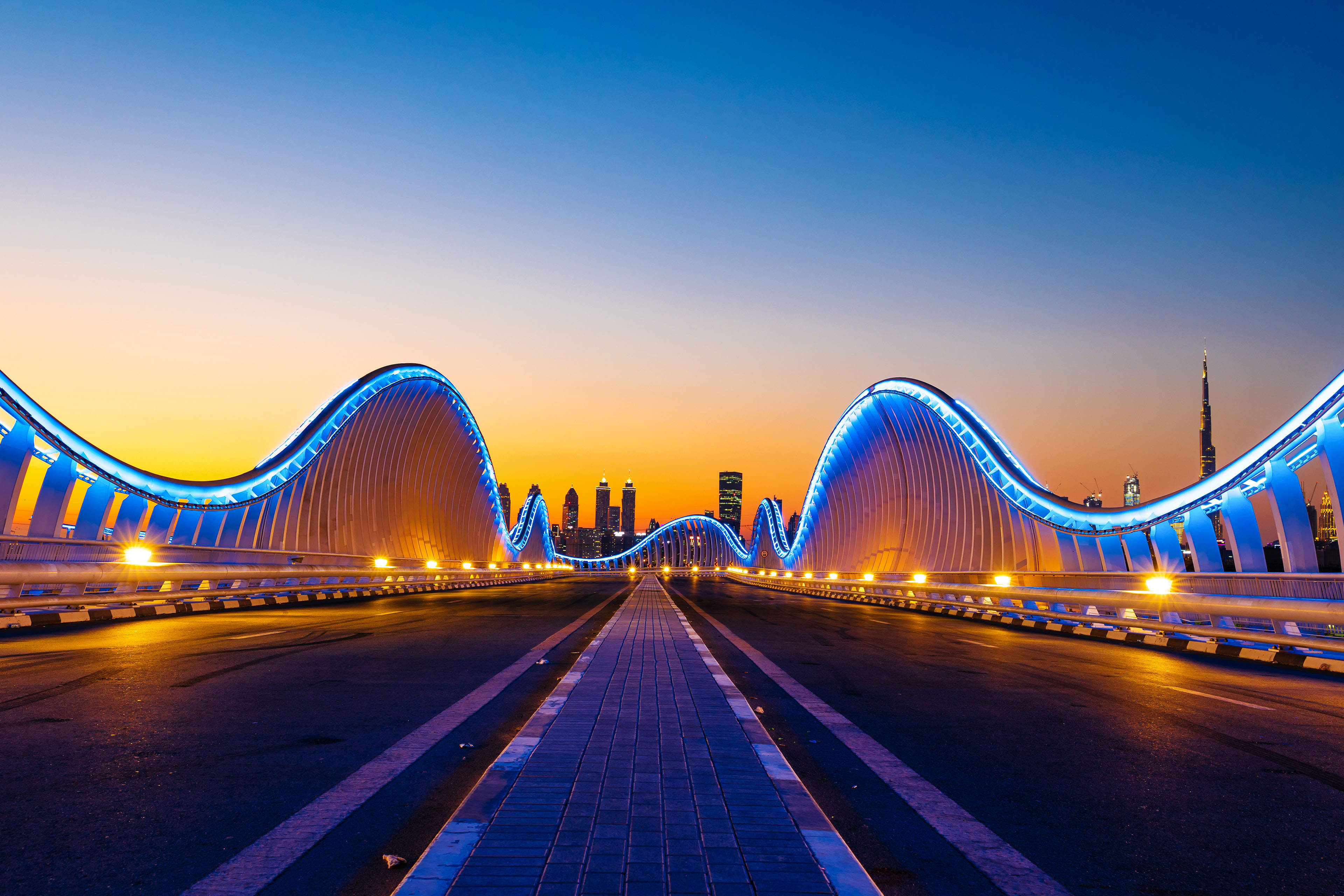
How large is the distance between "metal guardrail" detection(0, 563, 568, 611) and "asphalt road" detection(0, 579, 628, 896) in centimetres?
129

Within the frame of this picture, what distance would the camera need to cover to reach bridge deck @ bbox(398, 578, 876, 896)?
3477 mm

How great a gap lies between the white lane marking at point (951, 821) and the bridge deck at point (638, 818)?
597 mm

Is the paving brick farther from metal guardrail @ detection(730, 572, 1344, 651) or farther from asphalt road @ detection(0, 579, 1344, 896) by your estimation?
metal guardrail @ detection(730, 572, 1344, 651)

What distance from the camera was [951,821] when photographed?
15.3 ft

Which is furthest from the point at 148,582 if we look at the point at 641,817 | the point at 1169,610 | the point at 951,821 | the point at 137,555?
the point at 1169,610

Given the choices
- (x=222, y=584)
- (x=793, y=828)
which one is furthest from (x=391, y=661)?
(x=222, y=584)

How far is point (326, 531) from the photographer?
44.6m

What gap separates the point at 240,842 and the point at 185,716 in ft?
11.0

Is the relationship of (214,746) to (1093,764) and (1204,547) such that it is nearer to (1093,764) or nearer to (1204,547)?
(1093,764)

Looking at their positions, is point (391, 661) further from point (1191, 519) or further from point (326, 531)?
point (326, 531)

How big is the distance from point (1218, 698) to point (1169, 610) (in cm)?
743

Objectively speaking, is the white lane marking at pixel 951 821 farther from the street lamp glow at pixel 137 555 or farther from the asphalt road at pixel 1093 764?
the street lamp glow at pixel 137 555

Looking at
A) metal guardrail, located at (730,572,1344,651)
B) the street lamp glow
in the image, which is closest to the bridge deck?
metal guardrail, located at (730,572,1344,651)

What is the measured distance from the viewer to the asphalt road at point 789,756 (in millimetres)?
3928
